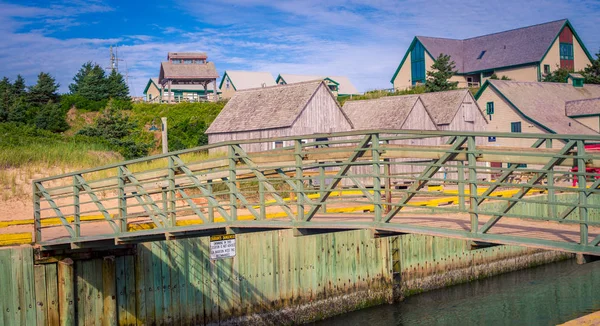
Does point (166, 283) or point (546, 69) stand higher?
point (546, 69)

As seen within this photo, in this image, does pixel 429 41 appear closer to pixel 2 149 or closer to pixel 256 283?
pixel 2 149

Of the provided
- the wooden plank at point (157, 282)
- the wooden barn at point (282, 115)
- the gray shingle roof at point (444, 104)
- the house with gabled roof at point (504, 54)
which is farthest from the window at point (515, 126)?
the wooden plank at point (157, 282)

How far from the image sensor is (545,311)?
20000 mm

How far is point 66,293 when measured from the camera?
1379cm

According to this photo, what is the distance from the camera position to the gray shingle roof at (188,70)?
248 feet

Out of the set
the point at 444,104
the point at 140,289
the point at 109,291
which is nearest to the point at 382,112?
the point at 444,104

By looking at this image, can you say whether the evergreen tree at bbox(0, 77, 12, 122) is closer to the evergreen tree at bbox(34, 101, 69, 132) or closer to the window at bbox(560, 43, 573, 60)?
the evergreen tree at bbox(34, 101, 69, 132)

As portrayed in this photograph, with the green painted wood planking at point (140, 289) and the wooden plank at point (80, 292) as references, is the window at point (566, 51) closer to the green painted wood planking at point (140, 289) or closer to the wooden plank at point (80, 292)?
the green painted wood planking at point (140, 289)

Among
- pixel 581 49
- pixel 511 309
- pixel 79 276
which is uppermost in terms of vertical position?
pixel 581 49

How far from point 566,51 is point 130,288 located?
6331cm

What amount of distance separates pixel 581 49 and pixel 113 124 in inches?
2018

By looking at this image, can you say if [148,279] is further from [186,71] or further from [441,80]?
[186,71]

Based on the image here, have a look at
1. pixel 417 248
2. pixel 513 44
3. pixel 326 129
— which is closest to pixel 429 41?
pixel 513 44

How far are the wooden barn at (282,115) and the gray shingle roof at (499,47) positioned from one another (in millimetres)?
A: 34973
